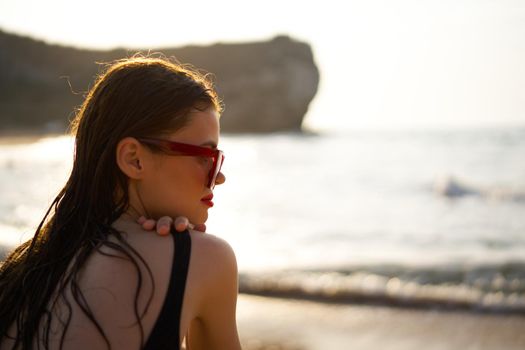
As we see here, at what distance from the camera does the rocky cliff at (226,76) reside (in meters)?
57.9

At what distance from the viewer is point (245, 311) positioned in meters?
4.74

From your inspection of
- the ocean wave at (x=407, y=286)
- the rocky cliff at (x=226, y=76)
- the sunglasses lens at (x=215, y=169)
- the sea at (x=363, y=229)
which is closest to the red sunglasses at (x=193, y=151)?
the sunglasses lens at (x=215, y=169)

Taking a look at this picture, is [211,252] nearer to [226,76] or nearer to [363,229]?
[363,229]

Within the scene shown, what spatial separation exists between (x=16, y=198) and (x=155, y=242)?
10.7 meters

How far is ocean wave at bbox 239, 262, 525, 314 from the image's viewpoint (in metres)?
5.06

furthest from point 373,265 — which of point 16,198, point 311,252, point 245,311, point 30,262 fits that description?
point 16,198

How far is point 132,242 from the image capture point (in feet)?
4.33

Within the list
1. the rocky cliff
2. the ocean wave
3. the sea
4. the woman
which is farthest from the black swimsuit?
the rocky cliff

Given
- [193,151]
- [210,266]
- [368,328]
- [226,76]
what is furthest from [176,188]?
[226,76]

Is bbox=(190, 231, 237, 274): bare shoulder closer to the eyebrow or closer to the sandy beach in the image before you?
the eyebrow

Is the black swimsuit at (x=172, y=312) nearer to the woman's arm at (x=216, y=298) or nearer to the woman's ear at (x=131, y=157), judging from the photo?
the woman's arm at (x=216, y=298)

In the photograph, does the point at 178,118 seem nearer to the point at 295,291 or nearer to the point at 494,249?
the point at 295,291

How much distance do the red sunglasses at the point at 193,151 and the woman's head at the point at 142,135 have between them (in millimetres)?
11

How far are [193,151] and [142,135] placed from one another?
0.12m
